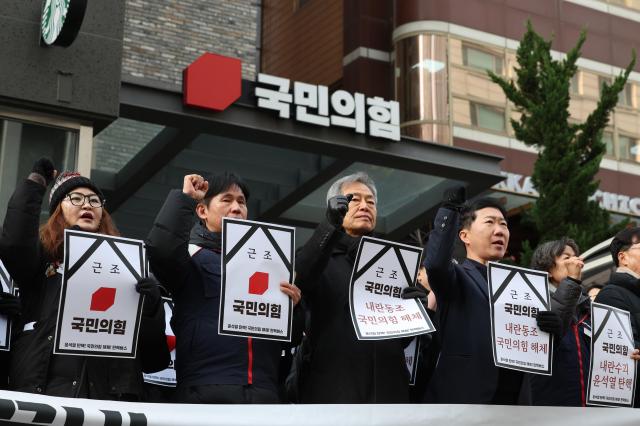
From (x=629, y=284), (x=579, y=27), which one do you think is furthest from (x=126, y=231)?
(x=579, y=27)

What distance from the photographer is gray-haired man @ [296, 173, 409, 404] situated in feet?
15.1

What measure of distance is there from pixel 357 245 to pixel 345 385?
27.6 inches

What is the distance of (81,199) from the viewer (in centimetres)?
469

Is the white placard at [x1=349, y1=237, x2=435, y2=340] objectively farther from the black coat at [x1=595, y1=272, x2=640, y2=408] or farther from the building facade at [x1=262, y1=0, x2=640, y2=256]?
the building facade at [x1=262, y1=0, x2=640, y2=256]

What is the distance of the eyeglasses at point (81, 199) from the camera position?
4.68 m

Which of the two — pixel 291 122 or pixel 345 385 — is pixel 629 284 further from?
pixel 291 122

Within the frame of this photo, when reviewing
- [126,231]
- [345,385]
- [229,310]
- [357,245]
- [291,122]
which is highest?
[291,122]

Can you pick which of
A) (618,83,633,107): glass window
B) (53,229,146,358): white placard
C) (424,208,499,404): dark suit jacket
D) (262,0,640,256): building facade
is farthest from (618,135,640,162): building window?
(53,229,146,358): white placard

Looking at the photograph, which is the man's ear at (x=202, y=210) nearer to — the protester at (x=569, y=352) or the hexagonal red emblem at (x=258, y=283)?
the hexagonal red emblem at (x=258, y=283)

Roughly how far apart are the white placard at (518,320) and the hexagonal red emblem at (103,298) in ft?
5.58

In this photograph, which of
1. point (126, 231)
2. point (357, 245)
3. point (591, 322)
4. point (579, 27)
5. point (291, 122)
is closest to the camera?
point (357, 245)

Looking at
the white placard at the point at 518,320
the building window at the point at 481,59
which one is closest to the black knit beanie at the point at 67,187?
the white placard at the point at 518,320

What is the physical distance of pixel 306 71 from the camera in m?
27.5

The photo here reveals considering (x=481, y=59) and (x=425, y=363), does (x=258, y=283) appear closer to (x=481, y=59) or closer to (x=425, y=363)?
(x=425, y=363)
